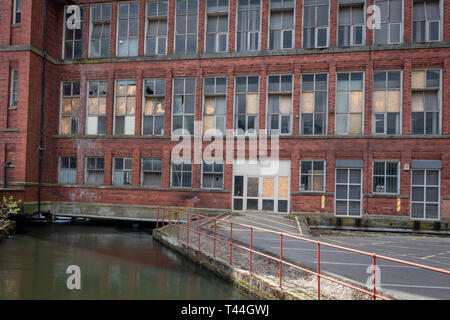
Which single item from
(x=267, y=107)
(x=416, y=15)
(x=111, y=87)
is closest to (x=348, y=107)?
(x=267, y=107)

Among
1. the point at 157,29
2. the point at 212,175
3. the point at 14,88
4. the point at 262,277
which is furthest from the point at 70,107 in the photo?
the point at 262,277

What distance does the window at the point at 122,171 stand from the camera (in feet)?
73.7

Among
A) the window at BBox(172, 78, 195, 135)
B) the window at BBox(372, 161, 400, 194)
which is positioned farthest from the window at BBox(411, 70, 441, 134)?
the window at BBox(172, 78, 195, 135)

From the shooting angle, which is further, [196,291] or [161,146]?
[161,146]

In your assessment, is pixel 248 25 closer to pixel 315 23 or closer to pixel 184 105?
pixel 315 23

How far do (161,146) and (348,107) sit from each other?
430 inches

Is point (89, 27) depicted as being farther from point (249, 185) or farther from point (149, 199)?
point (249, 185)

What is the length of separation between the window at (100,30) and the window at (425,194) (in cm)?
1959

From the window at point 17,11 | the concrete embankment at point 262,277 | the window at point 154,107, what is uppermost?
the window at point 17,11

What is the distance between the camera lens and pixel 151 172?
2230 cm

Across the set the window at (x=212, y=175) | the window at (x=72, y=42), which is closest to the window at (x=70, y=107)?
the window at (x=72, y=42)

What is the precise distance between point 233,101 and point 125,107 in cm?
681

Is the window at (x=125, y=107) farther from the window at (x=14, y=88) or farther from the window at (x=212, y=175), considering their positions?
the window at (x=14, y=88)
